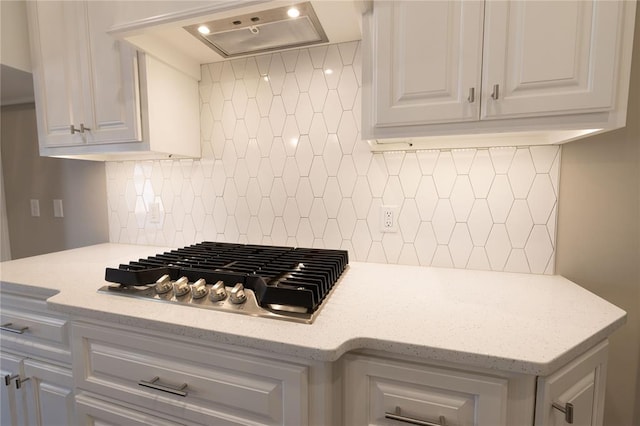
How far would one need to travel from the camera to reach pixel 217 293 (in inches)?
35.1

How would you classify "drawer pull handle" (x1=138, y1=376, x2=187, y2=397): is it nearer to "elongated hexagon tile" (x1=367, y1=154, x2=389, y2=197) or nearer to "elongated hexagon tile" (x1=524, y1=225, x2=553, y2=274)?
"elongated hexagon tile" (x1=367, y1=154, x2=389, y2=197)

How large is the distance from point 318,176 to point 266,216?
1.11 feet

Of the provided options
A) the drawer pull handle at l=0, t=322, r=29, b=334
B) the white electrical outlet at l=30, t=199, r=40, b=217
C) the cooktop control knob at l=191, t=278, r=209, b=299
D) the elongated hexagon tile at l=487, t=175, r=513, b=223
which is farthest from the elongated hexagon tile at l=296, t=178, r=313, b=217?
the white electrical outlet at l=30, t=199, r=40, b=217

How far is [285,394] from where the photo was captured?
729 millimetres

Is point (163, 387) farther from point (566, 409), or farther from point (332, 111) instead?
point (332, 111)

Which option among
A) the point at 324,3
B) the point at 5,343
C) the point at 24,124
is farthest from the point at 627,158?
the point at 24,124

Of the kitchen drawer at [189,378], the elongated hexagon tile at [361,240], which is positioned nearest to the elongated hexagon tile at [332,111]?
the elongated hexagon tile at [361,240]

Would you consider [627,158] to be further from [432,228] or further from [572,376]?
[572,376]

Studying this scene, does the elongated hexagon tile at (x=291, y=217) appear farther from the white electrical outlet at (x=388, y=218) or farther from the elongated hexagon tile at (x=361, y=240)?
the white electrical outlet at (x=388, y=218)

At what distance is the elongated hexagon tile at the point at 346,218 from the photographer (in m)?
1.41

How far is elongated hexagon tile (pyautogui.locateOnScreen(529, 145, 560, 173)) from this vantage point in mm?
1144

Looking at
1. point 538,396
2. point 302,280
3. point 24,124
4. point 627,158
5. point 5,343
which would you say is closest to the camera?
point 538,396

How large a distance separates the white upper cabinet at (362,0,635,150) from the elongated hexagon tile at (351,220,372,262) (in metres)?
0.48

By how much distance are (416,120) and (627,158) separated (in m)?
0.75
